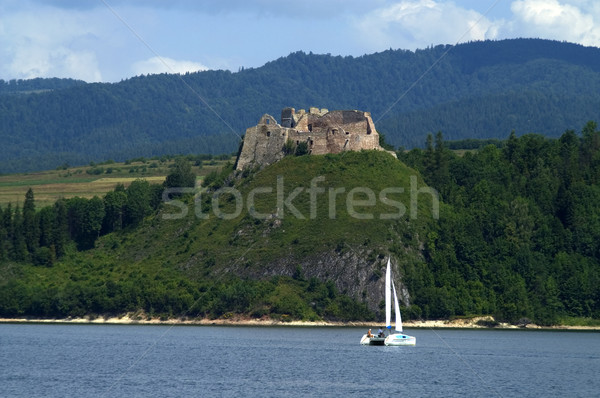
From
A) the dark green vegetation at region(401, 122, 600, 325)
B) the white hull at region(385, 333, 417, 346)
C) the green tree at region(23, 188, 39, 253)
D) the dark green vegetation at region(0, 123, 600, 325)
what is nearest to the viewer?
the white hull at region(385, 333, 417, 346)

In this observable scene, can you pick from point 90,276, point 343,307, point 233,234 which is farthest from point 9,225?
point 343,307

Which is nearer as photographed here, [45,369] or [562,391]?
[562,391]

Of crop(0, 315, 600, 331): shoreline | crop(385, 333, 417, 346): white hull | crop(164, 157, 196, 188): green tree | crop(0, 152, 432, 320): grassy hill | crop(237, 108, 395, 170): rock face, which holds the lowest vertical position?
crop(0, 315, 600, 331): shoreline

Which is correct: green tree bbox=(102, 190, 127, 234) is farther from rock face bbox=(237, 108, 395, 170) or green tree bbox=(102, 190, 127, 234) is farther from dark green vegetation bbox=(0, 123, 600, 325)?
rock face bbox=(237, 108, 395, 170)

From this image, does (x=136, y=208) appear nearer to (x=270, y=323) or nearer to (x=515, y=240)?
(x=270, y=323)

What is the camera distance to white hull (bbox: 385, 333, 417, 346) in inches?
4444

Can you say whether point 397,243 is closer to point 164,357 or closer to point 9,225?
point 164,357

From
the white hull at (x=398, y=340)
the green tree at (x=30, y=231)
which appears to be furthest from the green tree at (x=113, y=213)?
the white hull at (x=398, y=340)

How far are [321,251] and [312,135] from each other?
26.5 meters

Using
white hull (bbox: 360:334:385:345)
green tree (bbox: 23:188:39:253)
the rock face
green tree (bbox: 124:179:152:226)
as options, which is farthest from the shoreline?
the rock face

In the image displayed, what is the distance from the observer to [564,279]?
145 metres

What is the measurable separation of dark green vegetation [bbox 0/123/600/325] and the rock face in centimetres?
240

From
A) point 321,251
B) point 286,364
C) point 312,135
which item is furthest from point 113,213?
point 286,364

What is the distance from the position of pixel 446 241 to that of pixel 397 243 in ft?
31.4
